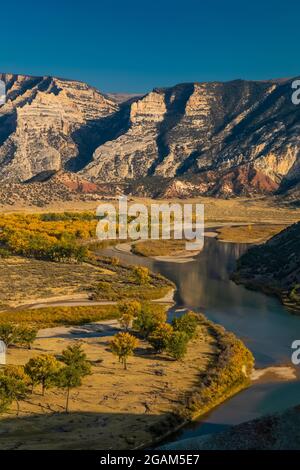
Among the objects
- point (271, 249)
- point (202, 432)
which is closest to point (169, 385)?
point (202, 432)

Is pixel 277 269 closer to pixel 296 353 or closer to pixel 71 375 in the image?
pixel 296 353

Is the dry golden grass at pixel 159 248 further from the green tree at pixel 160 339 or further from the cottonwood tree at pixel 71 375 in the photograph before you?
the cottonwood tree at pixel 71 375

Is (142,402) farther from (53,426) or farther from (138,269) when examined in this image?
(138,269)

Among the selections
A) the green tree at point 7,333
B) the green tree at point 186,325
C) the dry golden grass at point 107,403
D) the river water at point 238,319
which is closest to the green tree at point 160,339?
the dry golden grass at point 107,403

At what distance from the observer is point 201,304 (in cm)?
8425

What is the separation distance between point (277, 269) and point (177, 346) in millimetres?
54439

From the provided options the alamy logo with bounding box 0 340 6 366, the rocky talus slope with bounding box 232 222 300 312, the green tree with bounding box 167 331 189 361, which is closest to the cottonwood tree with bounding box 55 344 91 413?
the alamy logo with bounding box 0 340 6 366

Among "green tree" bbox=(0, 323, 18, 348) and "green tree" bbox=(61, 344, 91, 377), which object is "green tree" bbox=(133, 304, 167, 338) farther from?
"green tree" bbox=(0, 323, 18, 348)

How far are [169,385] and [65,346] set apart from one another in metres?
15.3

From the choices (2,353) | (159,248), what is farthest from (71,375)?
(159,248)

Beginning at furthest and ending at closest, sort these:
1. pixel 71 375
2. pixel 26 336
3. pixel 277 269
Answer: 1. pixel 277 269
2. pixel 26 336
3. pixel 71 375

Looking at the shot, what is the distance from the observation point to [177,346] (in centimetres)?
5631

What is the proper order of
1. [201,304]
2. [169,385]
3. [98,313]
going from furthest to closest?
[201,304] → [98,313] → [169,385]

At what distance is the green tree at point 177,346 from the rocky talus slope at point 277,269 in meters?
30.3
